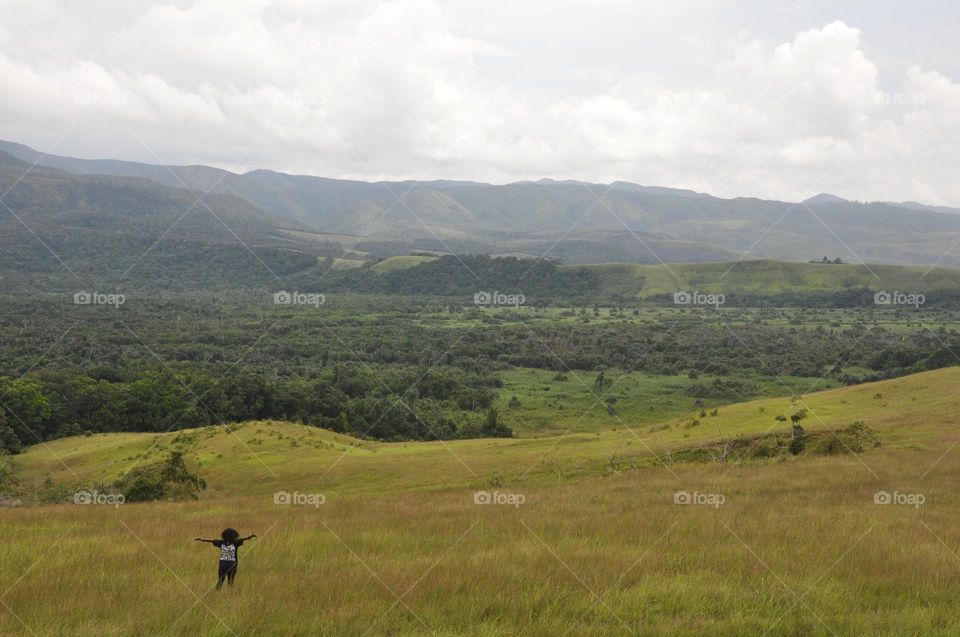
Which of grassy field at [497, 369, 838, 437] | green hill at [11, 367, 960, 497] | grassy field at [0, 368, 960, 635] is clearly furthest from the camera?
grassy field at [497, 369, 838, 437]

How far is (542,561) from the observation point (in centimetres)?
997

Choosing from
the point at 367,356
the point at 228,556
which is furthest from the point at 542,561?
the point at 367,356

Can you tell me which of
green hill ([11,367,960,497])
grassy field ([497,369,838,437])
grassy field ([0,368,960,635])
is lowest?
grassy field ([497,369,838,437])

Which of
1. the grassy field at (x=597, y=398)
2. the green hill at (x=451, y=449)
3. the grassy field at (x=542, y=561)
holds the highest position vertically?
the grassy field at (x=542, y=561)

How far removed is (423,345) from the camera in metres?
114

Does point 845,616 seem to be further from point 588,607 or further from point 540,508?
point 540,508

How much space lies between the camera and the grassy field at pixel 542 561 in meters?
7.61

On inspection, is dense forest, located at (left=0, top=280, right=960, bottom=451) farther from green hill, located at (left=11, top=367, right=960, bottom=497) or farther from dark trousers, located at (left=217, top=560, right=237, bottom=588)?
dark trousers, located at (left=217, top=560, right=237, bottom=588)

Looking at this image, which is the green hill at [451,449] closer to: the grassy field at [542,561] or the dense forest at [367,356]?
the grassy field at [542,561]

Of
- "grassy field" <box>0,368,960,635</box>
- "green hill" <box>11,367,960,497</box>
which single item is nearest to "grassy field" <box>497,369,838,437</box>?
"green hill" <box>11,367,960,497</box>

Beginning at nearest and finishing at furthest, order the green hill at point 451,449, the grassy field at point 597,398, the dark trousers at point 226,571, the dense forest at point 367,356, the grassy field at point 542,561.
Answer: the grassy field at point 542,561, the dark trousers at point 226,571, the green hill at point 451,449, the dense forest at point 367,356, the grassy field at point 597,398

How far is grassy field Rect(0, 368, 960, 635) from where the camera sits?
25.0ft

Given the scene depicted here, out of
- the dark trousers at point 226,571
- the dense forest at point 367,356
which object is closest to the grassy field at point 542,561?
the dark trousers at point 226,571

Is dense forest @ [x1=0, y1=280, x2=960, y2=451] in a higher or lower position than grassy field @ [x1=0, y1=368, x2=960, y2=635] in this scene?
lower
